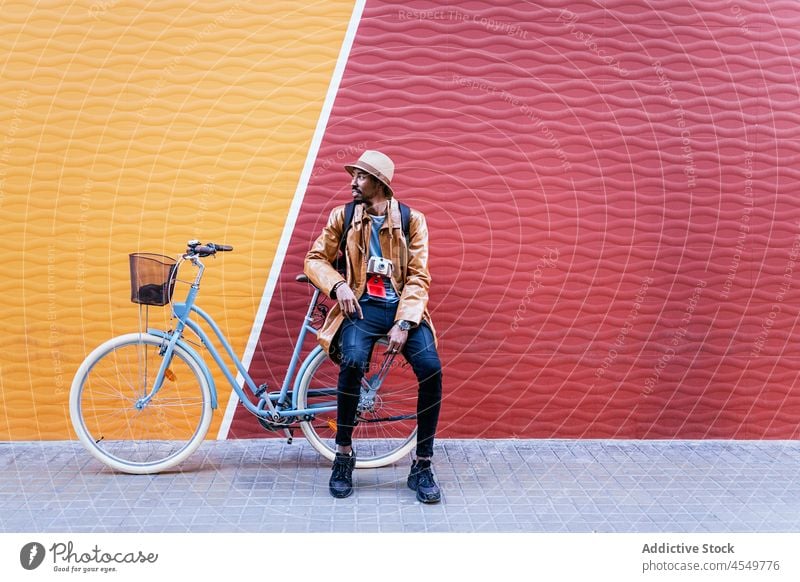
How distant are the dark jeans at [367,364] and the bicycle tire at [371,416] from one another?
0.23m

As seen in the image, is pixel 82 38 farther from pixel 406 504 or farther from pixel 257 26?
pixel 406 504

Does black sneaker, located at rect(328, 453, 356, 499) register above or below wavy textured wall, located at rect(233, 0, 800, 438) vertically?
below

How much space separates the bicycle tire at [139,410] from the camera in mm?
4660

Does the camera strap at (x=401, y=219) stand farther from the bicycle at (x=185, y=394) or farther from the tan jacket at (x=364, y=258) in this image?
the bicycle at (x=185, y=394)

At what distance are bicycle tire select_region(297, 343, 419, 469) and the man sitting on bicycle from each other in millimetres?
258

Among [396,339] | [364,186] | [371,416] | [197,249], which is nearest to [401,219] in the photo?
[364,186]

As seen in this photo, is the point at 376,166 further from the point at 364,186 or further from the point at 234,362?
the point at 234,362

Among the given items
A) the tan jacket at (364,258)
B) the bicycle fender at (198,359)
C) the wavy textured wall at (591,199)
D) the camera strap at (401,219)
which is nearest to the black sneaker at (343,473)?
the tan jacket at (364,258)

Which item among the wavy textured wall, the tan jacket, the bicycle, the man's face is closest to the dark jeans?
the tan jacket

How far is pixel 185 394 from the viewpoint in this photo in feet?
17.0

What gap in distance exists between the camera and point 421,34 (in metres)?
5.13

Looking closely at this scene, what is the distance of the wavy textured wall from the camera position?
16.9 feet

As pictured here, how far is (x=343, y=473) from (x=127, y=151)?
2508mm

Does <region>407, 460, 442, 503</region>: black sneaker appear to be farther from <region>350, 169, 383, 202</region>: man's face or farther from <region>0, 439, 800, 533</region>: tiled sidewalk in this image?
<region>350, 169, 383, 202</region>: man's face
